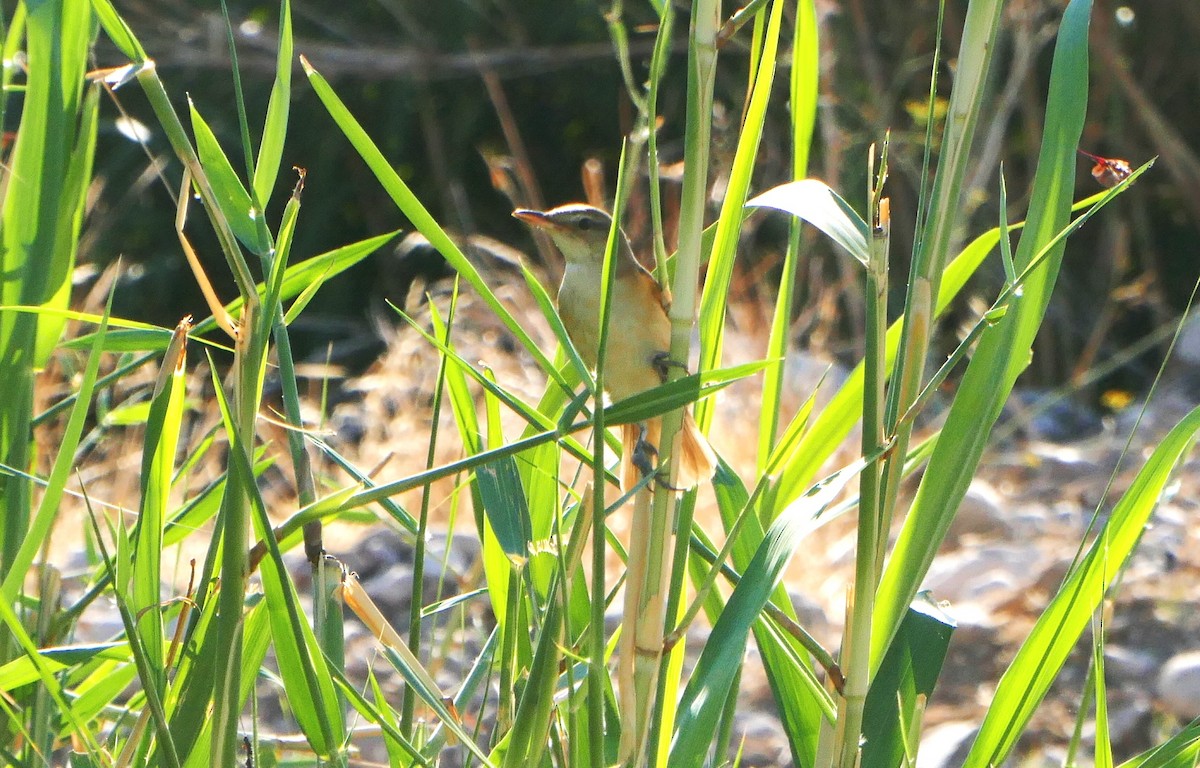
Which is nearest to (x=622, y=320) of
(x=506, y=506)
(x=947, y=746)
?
(x=506, y=506)

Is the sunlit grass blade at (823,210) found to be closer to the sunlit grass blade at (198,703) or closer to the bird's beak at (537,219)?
the sunlit grass blade at (198,703)

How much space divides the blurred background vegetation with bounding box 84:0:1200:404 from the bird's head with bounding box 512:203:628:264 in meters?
2.62

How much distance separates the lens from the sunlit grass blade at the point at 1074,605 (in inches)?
31.0

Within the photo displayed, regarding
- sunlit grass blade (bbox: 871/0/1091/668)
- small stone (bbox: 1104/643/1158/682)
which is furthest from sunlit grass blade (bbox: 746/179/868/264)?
small stone (bbox: 1104/643/1158/682)

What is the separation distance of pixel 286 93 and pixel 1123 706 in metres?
2.19

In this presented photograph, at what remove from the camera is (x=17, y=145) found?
933 mm

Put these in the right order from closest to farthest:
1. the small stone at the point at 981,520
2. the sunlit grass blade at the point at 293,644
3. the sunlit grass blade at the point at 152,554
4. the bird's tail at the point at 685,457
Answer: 1. the sunlit grass blade at the point at 293,644
2. the sunlit grass blade at the point at 152,554
3. the bird's tail at the point at 685,457
4. the small stone at the point at 981,520

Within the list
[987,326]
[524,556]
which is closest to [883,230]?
[987,326]

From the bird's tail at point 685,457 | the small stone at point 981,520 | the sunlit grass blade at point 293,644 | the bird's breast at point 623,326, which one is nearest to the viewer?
the sunlit grass blade at point 293,644

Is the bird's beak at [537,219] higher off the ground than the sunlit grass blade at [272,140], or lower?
higher

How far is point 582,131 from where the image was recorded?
6.44m

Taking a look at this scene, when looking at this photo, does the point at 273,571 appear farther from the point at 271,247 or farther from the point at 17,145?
the point at 17,145

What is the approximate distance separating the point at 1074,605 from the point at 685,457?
0.29 m

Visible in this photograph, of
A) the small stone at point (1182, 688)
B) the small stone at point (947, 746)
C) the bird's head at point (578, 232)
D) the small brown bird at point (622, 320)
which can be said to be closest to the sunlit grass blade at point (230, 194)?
the small brown bird at point (622, 320)
